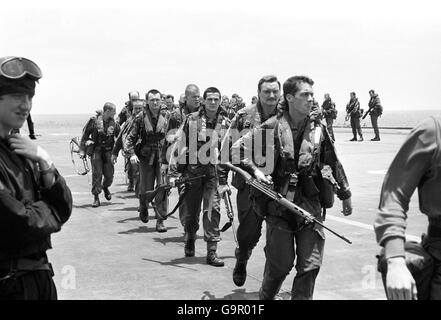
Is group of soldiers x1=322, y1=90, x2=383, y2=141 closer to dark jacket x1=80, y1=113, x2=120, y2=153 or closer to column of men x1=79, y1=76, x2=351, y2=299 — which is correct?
dark jacket x1=80, y1=113, x2=120, y2=153

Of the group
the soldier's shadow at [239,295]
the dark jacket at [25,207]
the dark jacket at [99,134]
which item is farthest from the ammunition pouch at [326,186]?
the dark jacket at [99,134]

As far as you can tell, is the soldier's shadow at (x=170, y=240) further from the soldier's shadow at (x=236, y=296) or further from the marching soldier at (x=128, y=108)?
the marching soldier at (x=128, y=108)

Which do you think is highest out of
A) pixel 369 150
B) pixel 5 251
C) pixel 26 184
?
pixel 26 184

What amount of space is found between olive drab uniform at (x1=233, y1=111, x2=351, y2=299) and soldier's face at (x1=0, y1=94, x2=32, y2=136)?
8.11 ft

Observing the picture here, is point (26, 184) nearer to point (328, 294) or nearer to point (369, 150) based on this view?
point (328, 294)

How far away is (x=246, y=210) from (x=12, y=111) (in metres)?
3.58

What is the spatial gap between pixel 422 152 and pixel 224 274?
14.6 feet

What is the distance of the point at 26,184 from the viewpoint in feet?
10.1

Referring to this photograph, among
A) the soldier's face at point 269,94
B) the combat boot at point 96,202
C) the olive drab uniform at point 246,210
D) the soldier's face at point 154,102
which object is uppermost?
the soldier's face at point 269,94

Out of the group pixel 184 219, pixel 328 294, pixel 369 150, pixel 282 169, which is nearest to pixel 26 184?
pixel 282 169

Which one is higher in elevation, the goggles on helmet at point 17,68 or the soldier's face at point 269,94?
the goggles on helmet at point 17,68

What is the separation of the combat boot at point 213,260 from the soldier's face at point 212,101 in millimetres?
1762

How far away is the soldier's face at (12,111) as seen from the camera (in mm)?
3064

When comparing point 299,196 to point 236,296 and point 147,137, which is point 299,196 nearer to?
point 236,296
